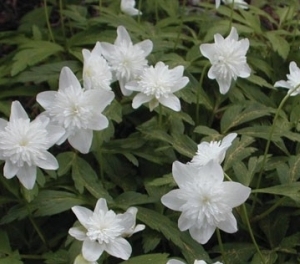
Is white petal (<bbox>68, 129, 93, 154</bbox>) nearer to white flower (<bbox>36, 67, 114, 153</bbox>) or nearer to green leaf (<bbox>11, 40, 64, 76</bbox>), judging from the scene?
white flower (<bbox>36, 67, 114, 153</bbox>)

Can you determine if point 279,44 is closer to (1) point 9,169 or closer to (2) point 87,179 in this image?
(2) point 87,179

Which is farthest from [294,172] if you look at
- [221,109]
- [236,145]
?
[221,109]

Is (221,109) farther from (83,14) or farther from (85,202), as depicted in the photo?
(83,14)

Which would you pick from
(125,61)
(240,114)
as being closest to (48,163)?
(125,61)

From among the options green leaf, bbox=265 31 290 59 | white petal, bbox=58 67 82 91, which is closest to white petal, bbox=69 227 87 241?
white petal, bbox=58 67 82 91

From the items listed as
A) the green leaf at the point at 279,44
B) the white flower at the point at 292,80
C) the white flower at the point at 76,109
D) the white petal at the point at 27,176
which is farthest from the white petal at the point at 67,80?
the green leaf at the point at 279,44

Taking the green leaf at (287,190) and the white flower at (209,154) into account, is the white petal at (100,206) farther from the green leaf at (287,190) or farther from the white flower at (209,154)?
the green leaf at (287,190)

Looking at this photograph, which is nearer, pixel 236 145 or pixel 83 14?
pixel 236 145
